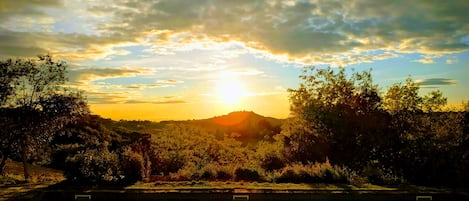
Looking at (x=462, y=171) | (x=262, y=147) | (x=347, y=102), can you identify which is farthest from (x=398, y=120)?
(x=262, y=147)

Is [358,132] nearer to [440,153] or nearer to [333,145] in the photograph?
[333,145]

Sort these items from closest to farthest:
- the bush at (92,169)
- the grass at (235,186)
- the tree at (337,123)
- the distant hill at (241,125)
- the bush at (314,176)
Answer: the grass at (235,186) → the bush at (92,169) → the bush at (314,176) → the tree at (337,123) → the distant hill at (241,125)

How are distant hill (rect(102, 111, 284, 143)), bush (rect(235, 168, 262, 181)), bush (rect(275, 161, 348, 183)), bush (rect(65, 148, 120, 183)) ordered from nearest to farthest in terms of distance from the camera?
bush (rect(65, 148, 120, 183))
bush (rect(275, 161, 348, 183))
bush (rect(235, 168, 262, 181))
distant hill (rect(102, 111, 284, 143))

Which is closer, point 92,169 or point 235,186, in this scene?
point 235,186

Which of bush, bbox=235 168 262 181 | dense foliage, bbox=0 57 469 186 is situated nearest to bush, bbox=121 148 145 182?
dense foliage, bbox=0 57 469 186

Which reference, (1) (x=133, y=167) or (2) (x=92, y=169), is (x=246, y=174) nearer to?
(1) (x=133, y=167)

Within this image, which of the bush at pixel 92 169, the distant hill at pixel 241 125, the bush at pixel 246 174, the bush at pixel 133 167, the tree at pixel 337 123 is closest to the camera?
the bush at pixel 92 169

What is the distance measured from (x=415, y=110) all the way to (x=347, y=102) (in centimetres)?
399

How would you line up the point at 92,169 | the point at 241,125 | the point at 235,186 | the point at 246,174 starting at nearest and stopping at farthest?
the point at 235,186 < the point at 92,169 < the point at 246,174 < the point at 241,125

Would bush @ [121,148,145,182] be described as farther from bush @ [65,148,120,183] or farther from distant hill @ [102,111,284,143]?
distant hill @ [102,111,284,143]

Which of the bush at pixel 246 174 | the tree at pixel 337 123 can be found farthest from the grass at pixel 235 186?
the tree at pixel 337 123

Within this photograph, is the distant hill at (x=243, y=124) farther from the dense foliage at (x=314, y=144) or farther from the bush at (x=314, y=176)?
the bush at (x=314, y=176)

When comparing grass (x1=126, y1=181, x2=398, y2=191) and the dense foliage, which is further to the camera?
the dense foliage

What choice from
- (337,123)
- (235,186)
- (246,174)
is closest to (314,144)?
(337,123)
